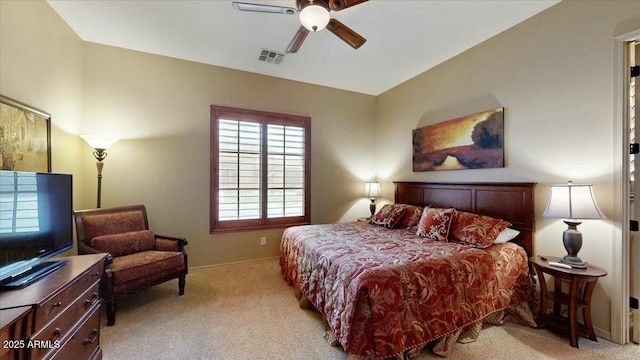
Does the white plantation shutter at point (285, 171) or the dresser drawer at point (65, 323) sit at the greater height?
the white plantation shutter at point (285, 171)

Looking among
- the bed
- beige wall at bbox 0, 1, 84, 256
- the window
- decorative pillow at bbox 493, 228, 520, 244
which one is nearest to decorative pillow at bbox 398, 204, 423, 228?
the bed

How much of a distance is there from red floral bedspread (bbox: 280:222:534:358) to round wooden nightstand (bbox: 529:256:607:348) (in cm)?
20

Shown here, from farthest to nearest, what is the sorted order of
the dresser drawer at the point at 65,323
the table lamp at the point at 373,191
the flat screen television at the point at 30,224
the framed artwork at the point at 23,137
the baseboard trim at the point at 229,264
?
the table lamp at the point at 373,191 < the baseboard trim at the point at 229,264 < the framed artwork at the point at 23,137 < the flat screen television at the point at 30,224 < the dresser drawer at the point at 65,323

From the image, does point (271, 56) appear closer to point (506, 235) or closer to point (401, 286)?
point (401, 286)

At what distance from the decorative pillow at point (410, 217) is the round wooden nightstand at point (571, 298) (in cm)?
129

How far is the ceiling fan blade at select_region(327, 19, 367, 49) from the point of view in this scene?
84.4 inches

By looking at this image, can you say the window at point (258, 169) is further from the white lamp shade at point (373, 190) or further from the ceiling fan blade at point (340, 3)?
the ceiling fan blade at point (340, 3)

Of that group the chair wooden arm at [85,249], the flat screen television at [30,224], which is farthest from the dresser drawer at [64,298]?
the chair wooden arm at [85,249]

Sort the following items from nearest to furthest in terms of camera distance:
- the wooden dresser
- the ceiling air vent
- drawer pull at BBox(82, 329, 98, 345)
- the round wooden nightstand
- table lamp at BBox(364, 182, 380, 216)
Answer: the wooden dresser
drawer pull at BBox(82, 329, 98, 345)
the round wooden nightstand
the ceiling air vent
table lamp at BBox(364, 182, 380, 216)

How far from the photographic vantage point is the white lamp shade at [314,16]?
1.87 m

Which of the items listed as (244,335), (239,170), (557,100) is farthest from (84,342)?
(557,100)

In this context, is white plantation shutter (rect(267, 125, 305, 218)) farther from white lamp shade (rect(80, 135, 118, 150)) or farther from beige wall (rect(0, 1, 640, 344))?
white lamp shade (rect(80, 135, 118, 150))

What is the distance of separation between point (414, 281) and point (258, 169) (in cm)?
298

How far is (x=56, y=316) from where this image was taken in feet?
4.22
